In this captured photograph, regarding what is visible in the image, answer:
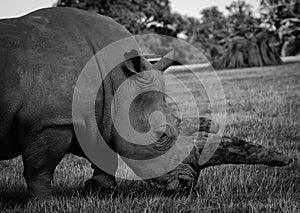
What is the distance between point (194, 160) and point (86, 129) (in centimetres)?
82

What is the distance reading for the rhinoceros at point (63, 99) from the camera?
287 centimetres

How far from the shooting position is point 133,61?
10.6 feet

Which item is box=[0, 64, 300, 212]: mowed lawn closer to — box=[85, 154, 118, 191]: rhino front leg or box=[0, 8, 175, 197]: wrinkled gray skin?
box=[85, 154, 118, 191]: rhino front leg

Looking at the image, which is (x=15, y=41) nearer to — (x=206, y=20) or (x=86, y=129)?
(x=86, y=129)

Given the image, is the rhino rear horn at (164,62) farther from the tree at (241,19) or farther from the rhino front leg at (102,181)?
the tree at (241,19)

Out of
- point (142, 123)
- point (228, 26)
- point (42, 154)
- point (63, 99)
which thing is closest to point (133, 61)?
point (142, 123)

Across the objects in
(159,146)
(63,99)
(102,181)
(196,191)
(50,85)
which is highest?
(50,85)

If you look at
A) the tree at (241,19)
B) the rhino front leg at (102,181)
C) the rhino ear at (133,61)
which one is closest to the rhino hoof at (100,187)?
the rhino front leg at (102,181)

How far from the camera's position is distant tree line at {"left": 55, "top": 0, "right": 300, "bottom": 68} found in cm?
2714

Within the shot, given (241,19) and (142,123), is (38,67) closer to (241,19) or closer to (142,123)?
(142,123)

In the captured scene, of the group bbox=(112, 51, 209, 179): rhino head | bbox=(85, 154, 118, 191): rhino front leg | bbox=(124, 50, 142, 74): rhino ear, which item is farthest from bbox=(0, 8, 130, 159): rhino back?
bbox=(85, 154, 118, 191): rhino front leg

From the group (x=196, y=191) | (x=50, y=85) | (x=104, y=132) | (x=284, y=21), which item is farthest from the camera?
(x=284, y=21)

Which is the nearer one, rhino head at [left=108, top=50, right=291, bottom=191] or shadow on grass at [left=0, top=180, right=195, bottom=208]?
rhino head at [left=108, top=50, right=291, bottom=191]

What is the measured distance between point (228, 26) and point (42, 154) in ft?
184
